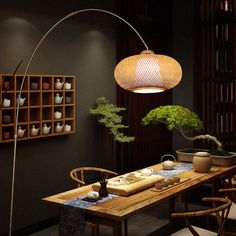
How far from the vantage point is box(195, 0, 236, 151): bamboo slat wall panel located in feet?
18.3

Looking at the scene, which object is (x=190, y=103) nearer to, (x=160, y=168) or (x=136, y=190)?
(x=160, y=168)

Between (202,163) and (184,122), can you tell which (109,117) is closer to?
(184,122)

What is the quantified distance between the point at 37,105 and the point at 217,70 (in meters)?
2.55

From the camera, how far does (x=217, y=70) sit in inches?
221

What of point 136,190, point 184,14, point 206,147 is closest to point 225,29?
point 184,14

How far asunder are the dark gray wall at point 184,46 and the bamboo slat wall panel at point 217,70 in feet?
0.48

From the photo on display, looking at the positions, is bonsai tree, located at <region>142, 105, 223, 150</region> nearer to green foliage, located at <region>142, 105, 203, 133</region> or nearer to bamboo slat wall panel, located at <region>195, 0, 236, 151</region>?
green foliage, located at <region>142, 105, 203, 133</region>

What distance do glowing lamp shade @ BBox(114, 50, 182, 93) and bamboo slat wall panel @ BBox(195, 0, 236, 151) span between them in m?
2.60

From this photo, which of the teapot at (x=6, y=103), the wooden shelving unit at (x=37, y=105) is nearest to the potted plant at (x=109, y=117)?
the wooden shelving unit at (x=37, y=105)

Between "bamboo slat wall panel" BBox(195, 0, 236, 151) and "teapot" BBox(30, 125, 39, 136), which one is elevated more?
"bamboo slat wall panel" BBox(195, 0, 236, 151)

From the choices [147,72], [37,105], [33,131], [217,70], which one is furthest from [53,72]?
[217,70]

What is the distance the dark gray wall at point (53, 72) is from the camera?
4164 mm

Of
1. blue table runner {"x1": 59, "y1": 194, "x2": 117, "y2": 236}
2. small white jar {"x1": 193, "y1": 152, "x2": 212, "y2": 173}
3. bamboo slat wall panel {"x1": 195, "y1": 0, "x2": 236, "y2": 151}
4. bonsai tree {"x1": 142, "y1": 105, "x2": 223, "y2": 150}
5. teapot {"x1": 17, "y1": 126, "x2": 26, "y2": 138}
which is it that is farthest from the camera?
bamboo slat wall panel {"x1": 195, "y1": 0, "x2": 236, "y2": 151}

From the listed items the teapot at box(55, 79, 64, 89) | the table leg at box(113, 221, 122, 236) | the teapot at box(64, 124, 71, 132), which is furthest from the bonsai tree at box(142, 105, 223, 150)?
the table leg at box(113, 221, 122, 236)
